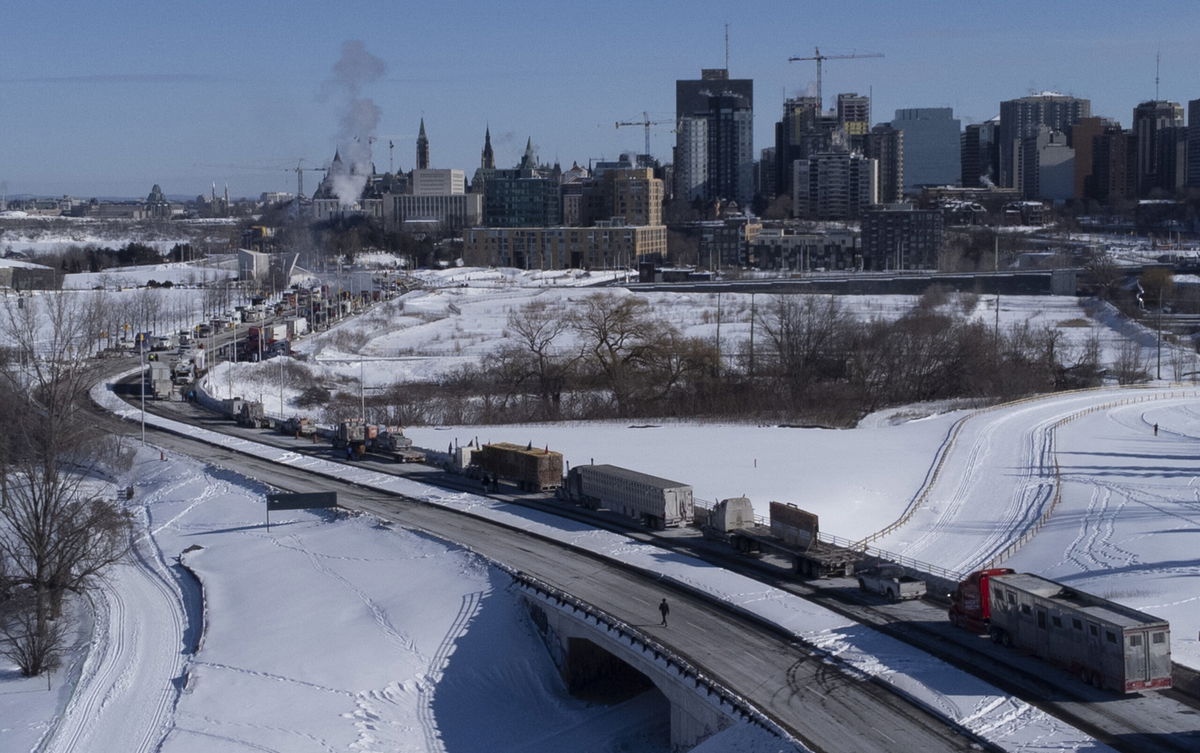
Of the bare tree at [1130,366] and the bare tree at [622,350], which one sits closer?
the bare tree at [622,350]

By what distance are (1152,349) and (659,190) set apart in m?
68.8

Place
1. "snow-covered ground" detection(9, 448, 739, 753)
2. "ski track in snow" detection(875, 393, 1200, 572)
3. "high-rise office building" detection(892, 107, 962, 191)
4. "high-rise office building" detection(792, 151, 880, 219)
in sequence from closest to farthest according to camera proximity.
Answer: "snow-covered ground" detection(9, 448, 739, 753) < "ski track in snow" detection(875, 393, 1200, 572) < "high-rise office building" detection(792, 151, 880, 219) < "high-rise office building" detection(892, 107, 962, 191)

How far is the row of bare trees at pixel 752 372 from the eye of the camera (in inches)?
1470

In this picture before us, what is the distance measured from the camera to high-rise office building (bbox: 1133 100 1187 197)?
147 meters

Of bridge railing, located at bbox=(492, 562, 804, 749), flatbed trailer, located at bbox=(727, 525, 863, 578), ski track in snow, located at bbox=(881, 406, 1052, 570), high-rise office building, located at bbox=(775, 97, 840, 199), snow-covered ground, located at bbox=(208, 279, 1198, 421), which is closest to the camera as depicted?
bridge railing, located at bbox=(492, 562, 804, 749)

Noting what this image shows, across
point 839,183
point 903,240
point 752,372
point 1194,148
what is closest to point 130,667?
point 752,372

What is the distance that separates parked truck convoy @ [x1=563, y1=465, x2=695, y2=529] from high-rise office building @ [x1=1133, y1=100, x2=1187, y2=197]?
139263 millimetres

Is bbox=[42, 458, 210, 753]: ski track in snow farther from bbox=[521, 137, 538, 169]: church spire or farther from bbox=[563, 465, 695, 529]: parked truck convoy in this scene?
bbox=[521, 137, 538, 169]: church spire

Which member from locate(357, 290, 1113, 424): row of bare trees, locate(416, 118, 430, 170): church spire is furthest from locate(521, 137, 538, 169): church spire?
locate(357, 290, 1113, 424): row of bare trees

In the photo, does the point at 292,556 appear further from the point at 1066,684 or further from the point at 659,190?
the point at 659,190

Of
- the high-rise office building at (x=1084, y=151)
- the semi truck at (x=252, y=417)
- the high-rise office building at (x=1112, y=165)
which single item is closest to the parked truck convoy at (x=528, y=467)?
the semi truck at (x=252, y=417)

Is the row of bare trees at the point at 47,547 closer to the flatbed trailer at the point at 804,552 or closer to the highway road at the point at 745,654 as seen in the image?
the highway road at the point at 745,654

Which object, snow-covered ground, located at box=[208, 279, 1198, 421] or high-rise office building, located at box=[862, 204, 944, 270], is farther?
high-rise office building, located at box=[862, 204, 944, 270]

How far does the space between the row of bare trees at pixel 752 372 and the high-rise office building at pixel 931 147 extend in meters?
141
